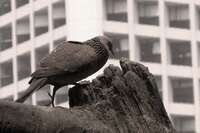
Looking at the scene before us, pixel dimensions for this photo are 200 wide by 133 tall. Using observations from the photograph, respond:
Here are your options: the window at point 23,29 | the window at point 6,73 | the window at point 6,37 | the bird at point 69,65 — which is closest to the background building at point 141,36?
the window at point 6,73

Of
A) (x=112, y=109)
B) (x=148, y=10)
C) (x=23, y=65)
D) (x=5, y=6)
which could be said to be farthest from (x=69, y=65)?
(x=5, y=6)

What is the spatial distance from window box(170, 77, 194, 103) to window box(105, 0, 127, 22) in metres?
6.87

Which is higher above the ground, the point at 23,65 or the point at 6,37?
the point at 6,37

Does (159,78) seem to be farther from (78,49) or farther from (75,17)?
(78,49)

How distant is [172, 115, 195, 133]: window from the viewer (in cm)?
7312

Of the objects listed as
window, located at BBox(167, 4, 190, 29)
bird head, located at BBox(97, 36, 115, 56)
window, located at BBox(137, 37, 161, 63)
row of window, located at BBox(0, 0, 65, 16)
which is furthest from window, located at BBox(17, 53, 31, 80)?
bird head, located at BBox(97, 36, 115, 56)

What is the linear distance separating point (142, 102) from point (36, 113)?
1.29m

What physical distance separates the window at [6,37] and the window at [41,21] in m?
2.98

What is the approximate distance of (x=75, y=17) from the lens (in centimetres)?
7238

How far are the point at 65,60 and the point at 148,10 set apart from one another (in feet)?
226

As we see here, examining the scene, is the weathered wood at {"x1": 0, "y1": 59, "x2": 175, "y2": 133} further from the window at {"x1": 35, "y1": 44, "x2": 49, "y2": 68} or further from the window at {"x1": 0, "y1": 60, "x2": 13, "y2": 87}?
the window at {"x1": 0, "y1": 60, "x2": 13, "y2": 87}

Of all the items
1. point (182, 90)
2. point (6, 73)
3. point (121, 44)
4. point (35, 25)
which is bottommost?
point (182, 90)

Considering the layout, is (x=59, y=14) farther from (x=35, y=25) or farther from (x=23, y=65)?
(x=23, y=65)

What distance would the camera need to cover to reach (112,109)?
749 cm
